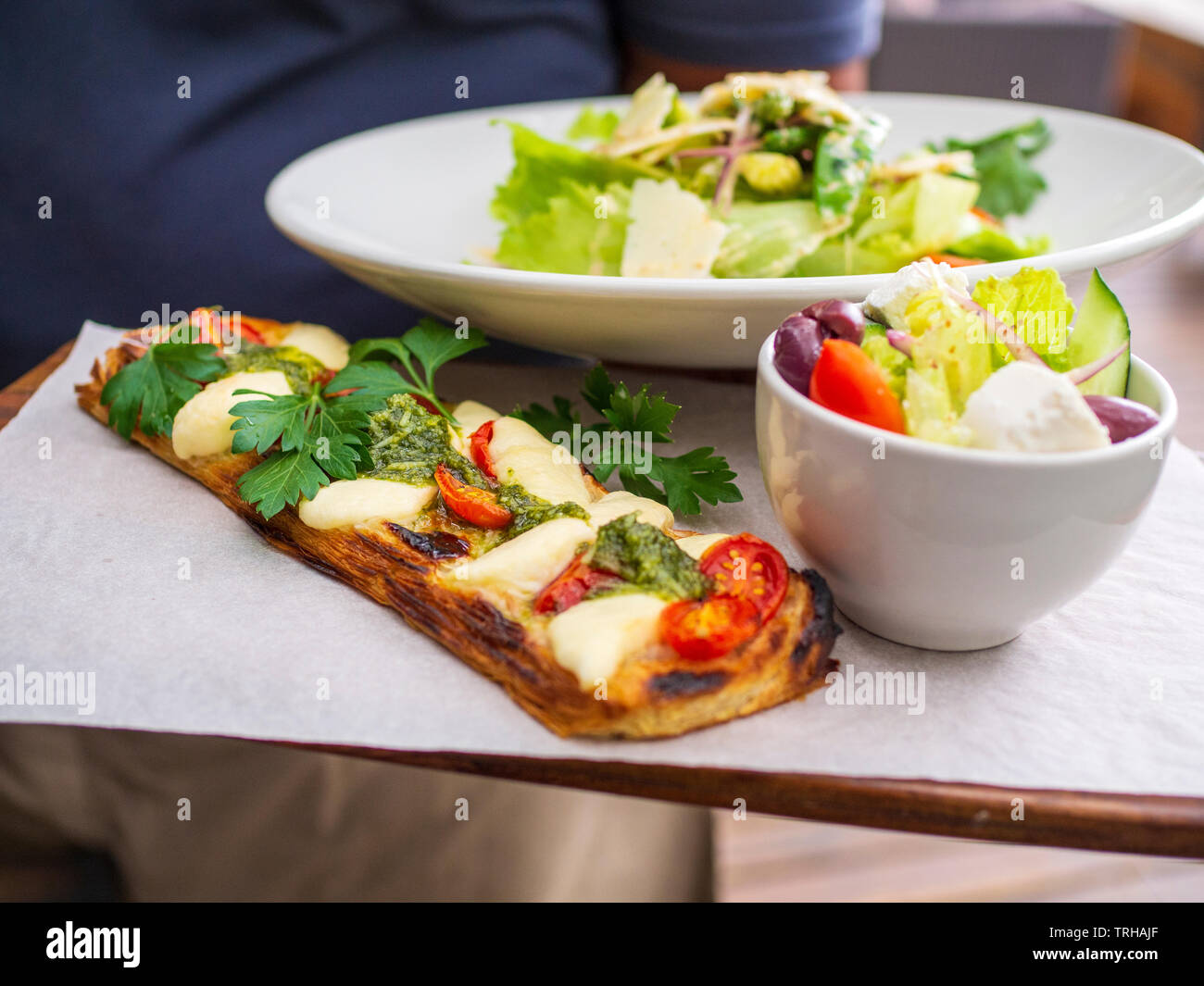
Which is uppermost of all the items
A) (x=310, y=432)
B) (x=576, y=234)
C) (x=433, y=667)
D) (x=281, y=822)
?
(x=576, y=234)

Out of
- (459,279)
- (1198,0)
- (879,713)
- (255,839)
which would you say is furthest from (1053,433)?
(1198,0)

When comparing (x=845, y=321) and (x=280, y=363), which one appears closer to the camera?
(x=845, y=321)

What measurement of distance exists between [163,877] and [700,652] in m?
1.52

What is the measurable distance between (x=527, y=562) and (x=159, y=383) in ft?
2.32

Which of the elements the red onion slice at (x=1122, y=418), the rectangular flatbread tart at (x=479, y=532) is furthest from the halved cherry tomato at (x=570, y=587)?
the red onion slice at (x=1122, y=418)

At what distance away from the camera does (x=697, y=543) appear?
45.1 inches

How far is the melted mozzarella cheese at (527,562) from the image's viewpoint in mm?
1101

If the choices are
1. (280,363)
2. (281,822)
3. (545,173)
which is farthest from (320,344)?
(281,822)

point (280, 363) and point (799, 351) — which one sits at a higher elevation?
point (799, 351)

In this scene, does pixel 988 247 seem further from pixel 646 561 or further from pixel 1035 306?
pixel 646 561

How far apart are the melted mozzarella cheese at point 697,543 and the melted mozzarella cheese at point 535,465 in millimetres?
154

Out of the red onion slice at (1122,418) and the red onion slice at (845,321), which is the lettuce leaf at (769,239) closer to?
the red onion slice at (845,321)

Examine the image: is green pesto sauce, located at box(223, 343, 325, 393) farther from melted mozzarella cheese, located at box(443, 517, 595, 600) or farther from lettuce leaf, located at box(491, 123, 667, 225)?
lettuce leaf, located at box(491, 123, 667, 225)
